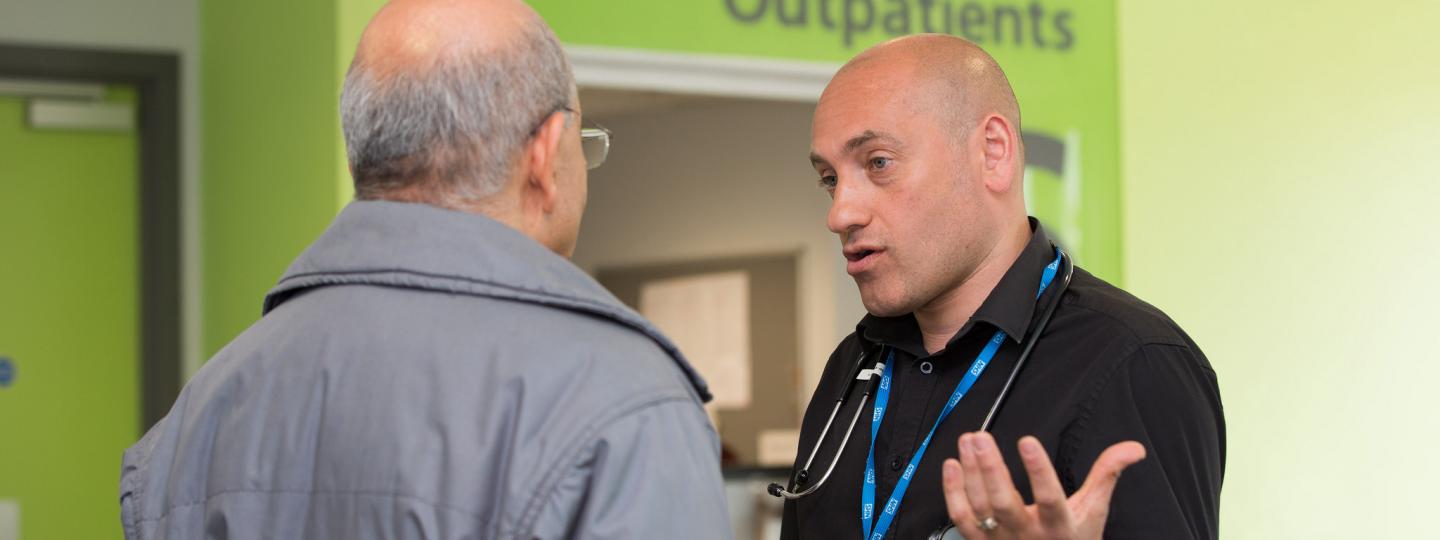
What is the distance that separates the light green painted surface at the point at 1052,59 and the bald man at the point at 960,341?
1729mm

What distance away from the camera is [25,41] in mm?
3998

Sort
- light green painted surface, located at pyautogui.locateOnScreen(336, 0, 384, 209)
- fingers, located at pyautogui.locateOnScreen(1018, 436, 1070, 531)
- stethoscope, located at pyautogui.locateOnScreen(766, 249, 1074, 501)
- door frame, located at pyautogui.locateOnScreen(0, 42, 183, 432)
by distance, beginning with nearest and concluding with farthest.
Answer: fingers, located at pyautogui.locateOnScreen(1018, 436, 1070, 531)
stethoscope, located at pyautogui.locateOnScreen(766, 249, 1074, 501)
light green painted surface, located at pyautogui.locateOnScreen(336, 0, 384, 209)
door frame, located at pyautogui.locateOnScreen(0, 42, 183, 432)

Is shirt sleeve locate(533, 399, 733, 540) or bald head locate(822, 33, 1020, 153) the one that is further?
bald head locate(822, 33, 1020, 153)

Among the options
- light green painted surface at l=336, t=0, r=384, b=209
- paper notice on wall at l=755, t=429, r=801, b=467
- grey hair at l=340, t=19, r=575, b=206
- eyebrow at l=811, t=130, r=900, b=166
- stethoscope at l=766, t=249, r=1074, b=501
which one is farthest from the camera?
paper notice on wall at l=755, t=429, r=801, b=467

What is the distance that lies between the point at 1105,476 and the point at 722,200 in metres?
6.59

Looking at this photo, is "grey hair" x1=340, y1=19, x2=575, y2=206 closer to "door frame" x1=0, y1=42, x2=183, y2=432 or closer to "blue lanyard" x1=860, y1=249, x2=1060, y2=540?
"blue lanyard" x1=860, y1=249, x2=1060, y2=540

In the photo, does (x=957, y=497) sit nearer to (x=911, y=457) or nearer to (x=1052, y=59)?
(x=911, y=457)

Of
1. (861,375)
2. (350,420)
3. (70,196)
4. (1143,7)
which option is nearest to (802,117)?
(1143,7)

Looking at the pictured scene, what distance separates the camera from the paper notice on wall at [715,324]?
26.2 feet

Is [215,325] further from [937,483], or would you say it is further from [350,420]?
[350,420]

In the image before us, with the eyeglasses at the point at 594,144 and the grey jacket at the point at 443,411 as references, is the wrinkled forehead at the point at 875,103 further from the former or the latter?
the grey jacket at the point at 443,411

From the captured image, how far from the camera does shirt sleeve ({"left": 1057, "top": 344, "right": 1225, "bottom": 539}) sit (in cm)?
166

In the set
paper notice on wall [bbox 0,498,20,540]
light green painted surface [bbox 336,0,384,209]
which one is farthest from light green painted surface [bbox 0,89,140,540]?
light green painted surface [bbox 336,0,384,209]

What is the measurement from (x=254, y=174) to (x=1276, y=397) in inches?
108
